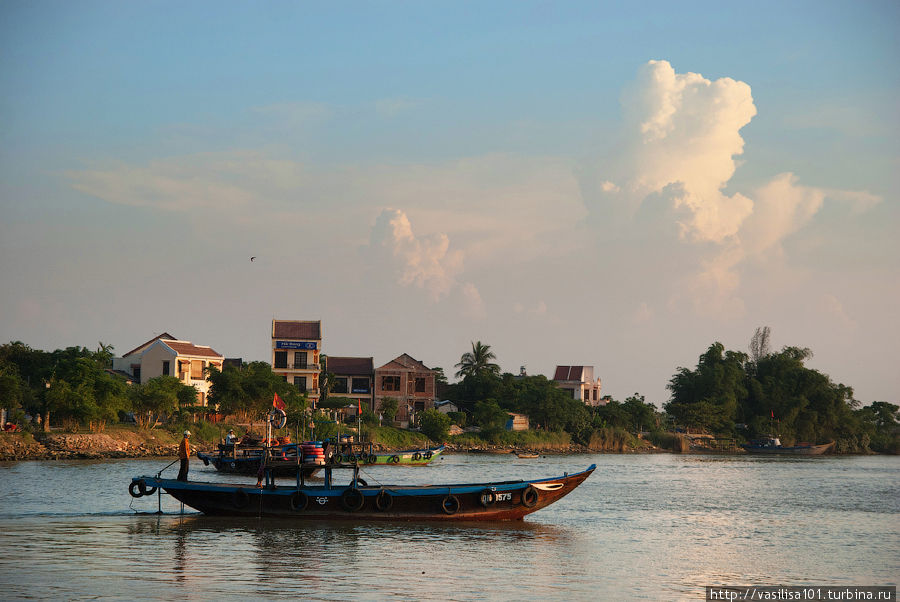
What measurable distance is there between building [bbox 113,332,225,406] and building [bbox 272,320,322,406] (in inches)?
250

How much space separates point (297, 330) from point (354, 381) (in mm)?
9437

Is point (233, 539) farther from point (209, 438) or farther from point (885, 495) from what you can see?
point (209, 438)

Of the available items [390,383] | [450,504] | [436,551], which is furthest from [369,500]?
[390,383]

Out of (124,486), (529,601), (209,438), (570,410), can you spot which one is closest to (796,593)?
(529,601)

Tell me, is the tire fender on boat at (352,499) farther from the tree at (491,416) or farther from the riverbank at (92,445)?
the tree at (491,416)

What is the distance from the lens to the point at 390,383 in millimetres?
89750

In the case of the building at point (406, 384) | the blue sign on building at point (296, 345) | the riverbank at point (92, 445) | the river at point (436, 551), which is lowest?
the river at point (436, 551)

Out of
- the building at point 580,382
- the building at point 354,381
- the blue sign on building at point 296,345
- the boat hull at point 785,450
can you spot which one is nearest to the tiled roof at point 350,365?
the building at point 354,381

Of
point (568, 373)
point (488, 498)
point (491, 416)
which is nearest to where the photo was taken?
point (488, 498)

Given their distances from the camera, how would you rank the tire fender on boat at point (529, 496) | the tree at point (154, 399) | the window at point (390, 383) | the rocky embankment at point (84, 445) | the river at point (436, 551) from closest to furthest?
the river at point (436, 551) → the tire fender on boat at point (529, 496) → the rocky embankment at point (84, 445) → the tree at point (154, 399) → the window at point (390, 383)

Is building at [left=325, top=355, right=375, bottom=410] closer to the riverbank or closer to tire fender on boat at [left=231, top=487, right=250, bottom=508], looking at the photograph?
the riverbank

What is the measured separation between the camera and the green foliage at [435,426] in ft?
264

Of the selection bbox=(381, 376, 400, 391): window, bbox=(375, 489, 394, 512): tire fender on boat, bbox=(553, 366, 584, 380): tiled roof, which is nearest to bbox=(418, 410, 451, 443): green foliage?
bbox=(381, 376, 400, 391): window

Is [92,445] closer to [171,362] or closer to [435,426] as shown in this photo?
[171,362]
